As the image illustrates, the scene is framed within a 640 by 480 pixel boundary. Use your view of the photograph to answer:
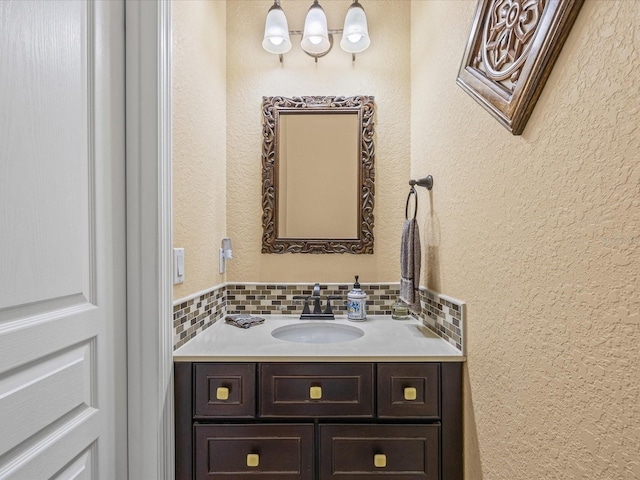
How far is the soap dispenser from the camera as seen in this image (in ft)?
5.10

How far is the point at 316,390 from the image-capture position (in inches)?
43.8

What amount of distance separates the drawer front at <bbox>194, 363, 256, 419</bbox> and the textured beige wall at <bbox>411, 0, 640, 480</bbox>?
712 millimetres

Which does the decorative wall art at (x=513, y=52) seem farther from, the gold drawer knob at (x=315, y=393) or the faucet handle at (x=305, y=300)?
the faucet handle at (x=305, y=300)

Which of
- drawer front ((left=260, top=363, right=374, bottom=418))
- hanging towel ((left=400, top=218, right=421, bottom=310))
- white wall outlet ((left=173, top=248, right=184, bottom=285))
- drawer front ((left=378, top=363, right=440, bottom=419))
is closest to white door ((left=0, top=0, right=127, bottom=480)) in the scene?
white wall outlet ((left=173, top=248, right=184, bottom=285))

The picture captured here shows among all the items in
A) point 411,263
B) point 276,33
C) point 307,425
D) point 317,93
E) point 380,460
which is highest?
point 276,33

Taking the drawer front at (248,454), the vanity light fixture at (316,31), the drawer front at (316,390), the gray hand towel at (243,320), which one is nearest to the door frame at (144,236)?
the drawer front at (248,454)

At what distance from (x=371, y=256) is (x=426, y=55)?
94cm

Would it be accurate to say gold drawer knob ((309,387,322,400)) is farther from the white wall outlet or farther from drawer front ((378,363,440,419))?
the white wall outlet

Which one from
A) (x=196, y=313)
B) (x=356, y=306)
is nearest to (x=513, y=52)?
(x=356, y=306)

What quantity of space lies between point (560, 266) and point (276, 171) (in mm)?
1291

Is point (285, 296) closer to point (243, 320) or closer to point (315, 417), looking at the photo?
point (243, 320)

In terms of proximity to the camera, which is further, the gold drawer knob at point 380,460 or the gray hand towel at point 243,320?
the gray hand towel at point 243,320

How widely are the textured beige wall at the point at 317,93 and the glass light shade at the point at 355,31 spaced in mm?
79

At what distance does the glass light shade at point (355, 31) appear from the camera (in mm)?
1601
